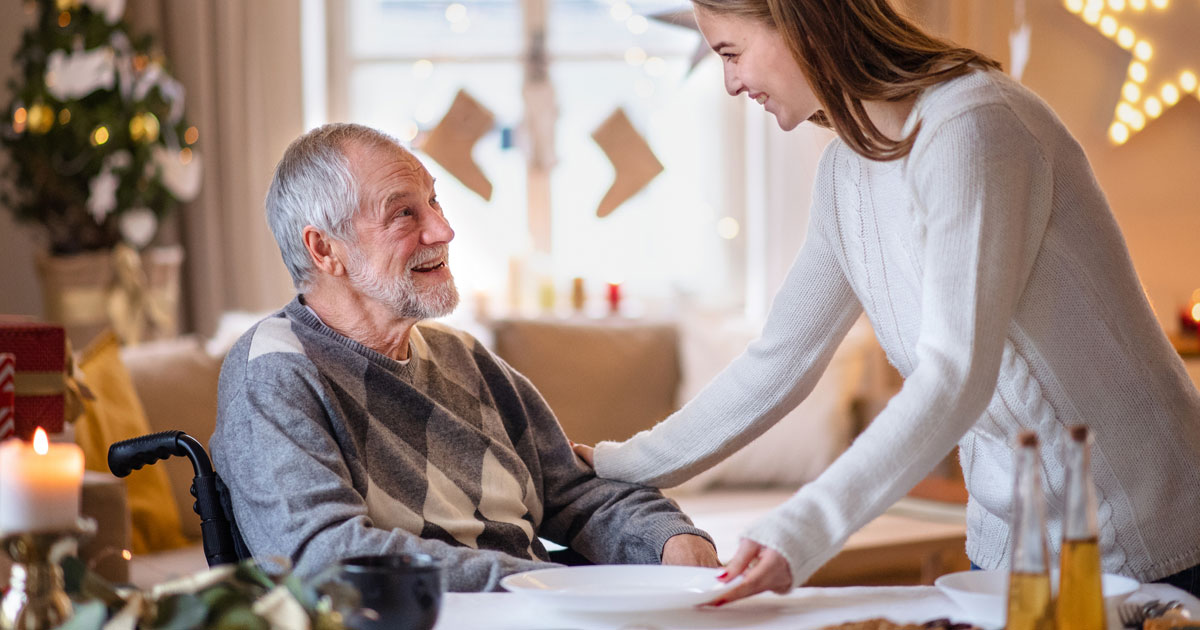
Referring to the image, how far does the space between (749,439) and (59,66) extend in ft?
9.77

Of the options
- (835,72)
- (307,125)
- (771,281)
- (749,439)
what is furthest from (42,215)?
(835,72)

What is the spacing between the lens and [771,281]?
482 cm

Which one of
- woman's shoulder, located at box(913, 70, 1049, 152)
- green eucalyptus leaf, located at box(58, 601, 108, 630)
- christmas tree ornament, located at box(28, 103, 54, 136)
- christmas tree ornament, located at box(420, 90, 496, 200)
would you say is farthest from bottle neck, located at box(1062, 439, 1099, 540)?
christmas tree ornament, located at box(28, 103, 54, 136)

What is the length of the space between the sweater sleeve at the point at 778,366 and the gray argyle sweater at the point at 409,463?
109mm

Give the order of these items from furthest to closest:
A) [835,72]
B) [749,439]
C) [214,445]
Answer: [749,439], [214,445], [835,72]

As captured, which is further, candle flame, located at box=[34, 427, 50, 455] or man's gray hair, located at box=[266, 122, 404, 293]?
man's gray hair, located at box=[266, 122, 404, 293]

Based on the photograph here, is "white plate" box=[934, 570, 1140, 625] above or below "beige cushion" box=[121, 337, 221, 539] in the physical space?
above

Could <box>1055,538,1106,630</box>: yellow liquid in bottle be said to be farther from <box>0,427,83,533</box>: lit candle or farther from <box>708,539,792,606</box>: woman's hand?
<box>0,427,83,533</box>: lit candle

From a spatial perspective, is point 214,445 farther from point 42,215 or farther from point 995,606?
point 42,215

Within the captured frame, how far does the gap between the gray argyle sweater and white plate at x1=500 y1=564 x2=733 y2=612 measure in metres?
0.11

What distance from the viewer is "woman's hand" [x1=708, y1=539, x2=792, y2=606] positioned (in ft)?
3.58

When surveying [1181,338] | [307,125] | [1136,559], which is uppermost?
[307,125]

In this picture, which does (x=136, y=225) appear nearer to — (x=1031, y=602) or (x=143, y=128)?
(x=143, y=128)

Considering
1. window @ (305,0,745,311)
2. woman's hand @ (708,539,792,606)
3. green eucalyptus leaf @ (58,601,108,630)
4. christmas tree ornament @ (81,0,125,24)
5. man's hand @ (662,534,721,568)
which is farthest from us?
window @ (305,0,745,311)
